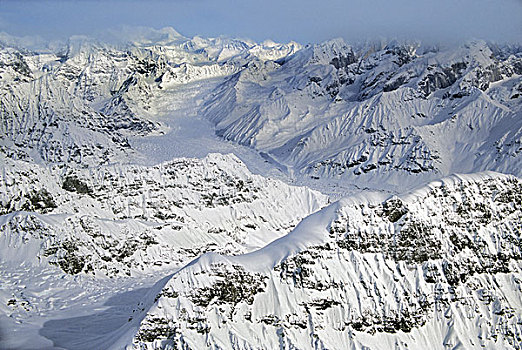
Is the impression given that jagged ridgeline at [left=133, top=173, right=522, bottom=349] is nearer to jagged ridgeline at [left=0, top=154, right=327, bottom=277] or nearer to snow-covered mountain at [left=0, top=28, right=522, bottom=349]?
snow-covered mountain at [left=0, top=28, right=522, bottom=349]

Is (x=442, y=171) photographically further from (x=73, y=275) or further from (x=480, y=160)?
(x=73, y=275)

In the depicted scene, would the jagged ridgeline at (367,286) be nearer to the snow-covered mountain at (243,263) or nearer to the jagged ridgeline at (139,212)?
the snow-covered mountain at (243,263)

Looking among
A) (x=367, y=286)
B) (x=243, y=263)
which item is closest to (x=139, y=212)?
(x=243, y=263)

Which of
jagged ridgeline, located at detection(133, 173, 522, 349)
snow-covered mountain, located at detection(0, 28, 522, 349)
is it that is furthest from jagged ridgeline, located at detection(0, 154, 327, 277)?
jagged ridgeline, located at detection(133, 173, 522, 349)

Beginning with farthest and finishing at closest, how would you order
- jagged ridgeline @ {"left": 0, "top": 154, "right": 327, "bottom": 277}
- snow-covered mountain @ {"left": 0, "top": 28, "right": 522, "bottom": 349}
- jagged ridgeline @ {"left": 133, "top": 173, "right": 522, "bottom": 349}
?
jagged ridgeline @ {"left": 0, "top": 154, "right": 327, "bottom": 277}
snow-covered mountain @ {"left": 0, "top": 28, "right": 522, "bottom": 349}
jagged ridgeline @ {"left": 133, "top": 173, "right": 522, "bottom": 349}

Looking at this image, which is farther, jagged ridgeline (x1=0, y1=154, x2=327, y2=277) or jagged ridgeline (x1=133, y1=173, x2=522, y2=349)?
jagged ridgeline (x1=0, y1=154, x2=327, y2=277)

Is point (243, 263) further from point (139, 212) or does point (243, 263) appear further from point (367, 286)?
point (139, 212)

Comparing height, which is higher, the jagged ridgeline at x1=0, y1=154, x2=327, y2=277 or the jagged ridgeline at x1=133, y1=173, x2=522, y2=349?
the jagged ridgeline at x1=0, y1=154, x2=327, y2=277

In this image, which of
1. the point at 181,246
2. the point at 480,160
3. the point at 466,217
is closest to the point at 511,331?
the point at 466,217

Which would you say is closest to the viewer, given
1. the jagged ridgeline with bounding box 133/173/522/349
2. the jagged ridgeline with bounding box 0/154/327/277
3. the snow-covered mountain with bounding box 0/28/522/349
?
the jagged ridgeline with bounding box 133/173/522/349
